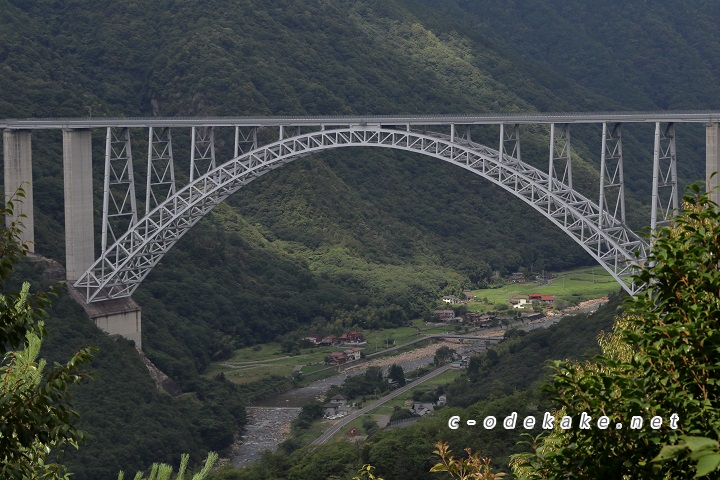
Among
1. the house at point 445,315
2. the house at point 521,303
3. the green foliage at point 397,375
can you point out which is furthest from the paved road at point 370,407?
the house at point 521,303

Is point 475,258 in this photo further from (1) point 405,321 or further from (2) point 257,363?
(2) point 257,363

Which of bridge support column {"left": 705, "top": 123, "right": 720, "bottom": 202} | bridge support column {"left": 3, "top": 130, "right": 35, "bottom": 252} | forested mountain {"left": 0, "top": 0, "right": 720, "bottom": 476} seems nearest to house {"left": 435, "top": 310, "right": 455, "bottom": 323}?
forested mountain {"left": 0, "top": 0, "right": 720, "bottom": 476}

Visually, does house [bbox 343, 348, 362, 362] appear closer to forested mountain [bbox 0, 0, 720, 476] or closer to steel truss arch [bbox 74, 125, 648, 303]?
forested mountain [bbox 0, 0, 720, 476]

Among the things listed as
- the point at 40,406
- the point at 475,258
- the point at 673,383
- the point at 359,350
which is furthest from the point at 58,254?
the point at 673,383

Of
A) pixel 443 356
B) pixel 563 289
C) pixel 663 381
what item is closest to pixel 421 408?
pixel 443 356

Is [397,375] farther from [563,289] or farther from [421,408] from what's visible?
[563,289]

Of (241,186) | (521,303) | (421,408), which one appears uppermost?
(241,186)
